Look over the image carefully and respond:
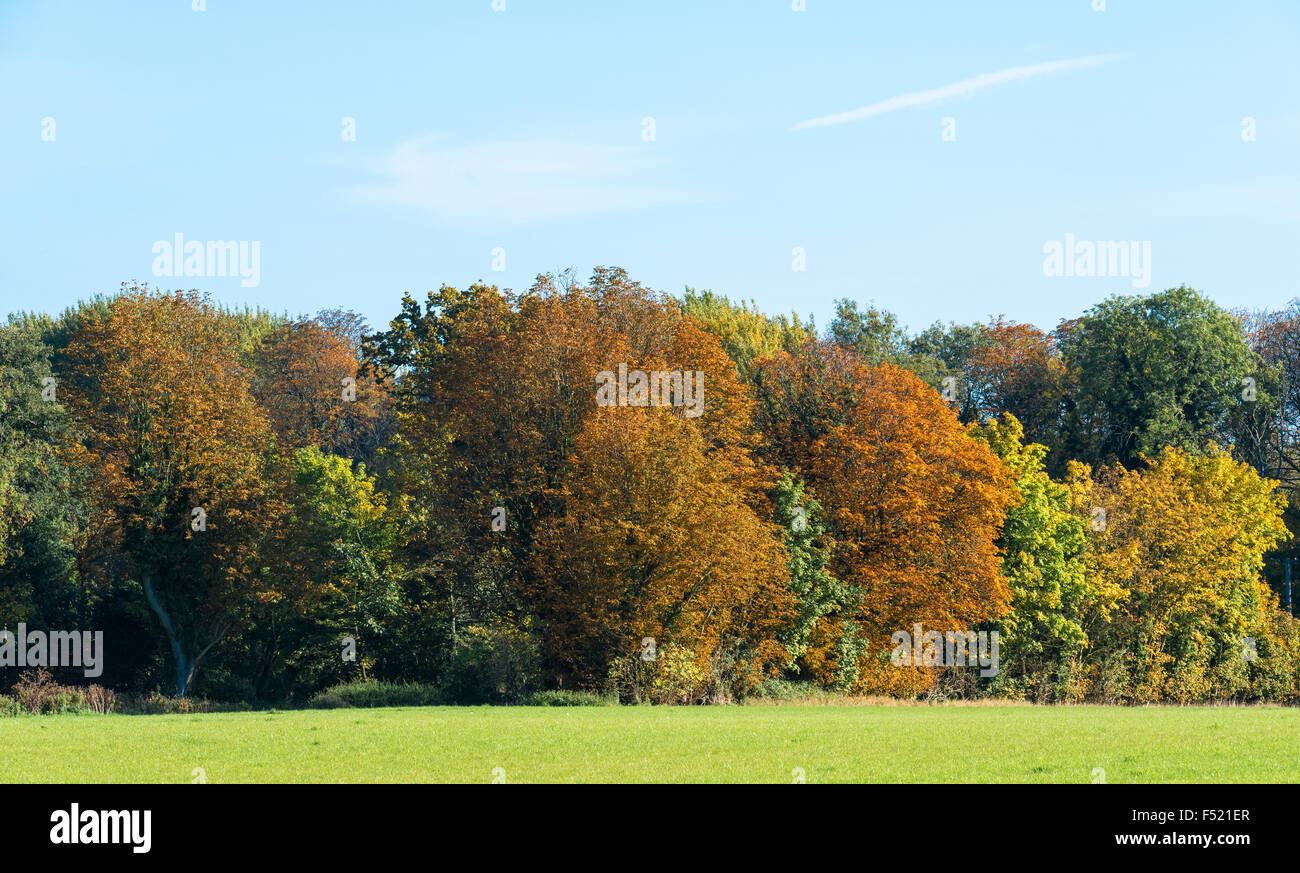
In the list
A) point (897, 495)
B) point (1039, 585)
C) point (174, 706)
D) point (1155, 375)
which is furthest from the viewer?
point (1155, 375)

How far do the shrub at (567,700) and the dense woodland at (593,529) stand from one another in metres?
1.32

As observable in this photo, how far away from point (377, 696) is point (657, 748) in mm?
27017

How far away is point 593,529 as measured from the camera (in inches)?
1918

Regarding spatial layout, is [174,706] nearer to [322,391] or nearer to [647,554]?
[647,554]

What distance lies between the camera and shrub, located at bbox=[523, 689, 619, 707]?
1834 inches

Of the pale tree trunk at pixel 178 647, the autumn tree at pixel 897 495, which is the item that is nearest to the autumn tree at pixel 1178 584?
the autumn tree at pixel 897 495

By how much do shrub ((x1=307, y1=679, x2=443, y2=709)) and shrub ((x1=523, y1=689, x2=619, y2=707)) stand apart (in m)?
4.96

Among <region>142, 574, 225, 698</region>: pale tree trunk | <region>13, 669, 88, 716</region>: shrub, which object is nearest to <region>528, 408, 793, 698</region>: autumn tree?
<region>13, 669, 88, 716</region>: shrub

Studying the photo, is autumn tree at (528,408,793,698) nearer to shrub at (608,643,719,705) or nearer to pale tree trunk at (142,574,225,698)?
shrub at (608,643,719,705)

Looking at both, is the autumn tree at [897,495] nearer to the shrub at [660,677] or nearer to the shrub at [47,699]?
the shrub at [660,677]

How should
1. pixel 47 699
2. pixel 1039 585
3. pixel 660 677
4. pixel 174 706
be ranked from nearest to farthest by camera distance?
pixel 660 677, pixel 47 699, pixel 174 706, pixel 1039 585

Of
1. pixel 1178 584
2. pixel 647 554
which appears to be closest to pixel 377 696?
pixel 647 554
